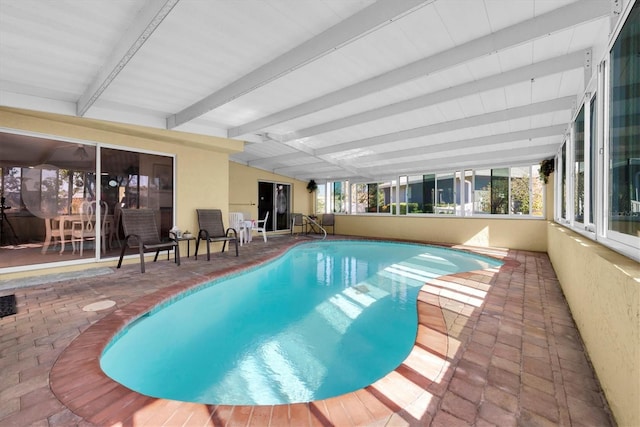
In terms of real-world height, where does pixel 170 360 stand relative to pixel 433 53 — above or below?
below

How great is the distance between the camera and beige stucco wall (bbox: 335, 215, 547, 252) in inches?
302

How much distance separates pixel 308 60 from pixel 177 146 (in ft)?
14.9

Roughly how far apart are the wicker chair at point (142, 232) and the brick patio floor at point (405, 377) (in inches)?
60.1

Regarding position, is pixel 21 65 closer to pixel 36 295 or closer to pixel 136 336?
pixel 36 295

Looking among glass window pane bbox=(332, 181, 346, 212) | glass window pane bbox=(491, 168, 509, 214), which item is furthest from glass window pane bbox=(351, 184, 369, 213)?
glass window pane bbox=(491, 168, 509, 214)

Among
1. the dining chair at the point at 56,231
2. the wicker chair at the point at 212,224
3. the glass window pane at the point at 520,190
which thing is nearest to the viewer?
the dining chair at the point at 56,231

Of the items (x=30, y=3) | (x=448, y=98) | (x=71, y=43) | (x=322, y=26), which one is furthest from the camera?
(x=448, y=98)

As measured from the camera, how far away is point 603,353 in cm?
180

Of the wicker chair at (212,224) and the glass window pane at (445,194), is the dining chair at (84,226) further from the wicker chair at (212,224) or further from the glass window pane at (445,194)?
the glass window pane at (445,194)

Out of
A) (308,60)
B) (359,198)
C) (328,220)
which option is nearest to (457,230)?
(359,198)

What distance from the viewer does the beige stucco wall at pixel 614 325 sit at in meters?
1.30

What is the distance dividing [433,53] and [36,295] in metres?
5.67

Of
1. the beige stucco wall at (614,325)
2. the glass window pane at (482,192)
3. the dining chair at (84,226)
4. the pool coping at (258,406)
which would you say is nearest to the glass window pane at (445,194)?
the glass window pane at (482,192)

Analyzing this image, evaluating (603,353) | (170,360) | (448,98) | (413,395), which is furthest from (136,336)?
(448,98)
